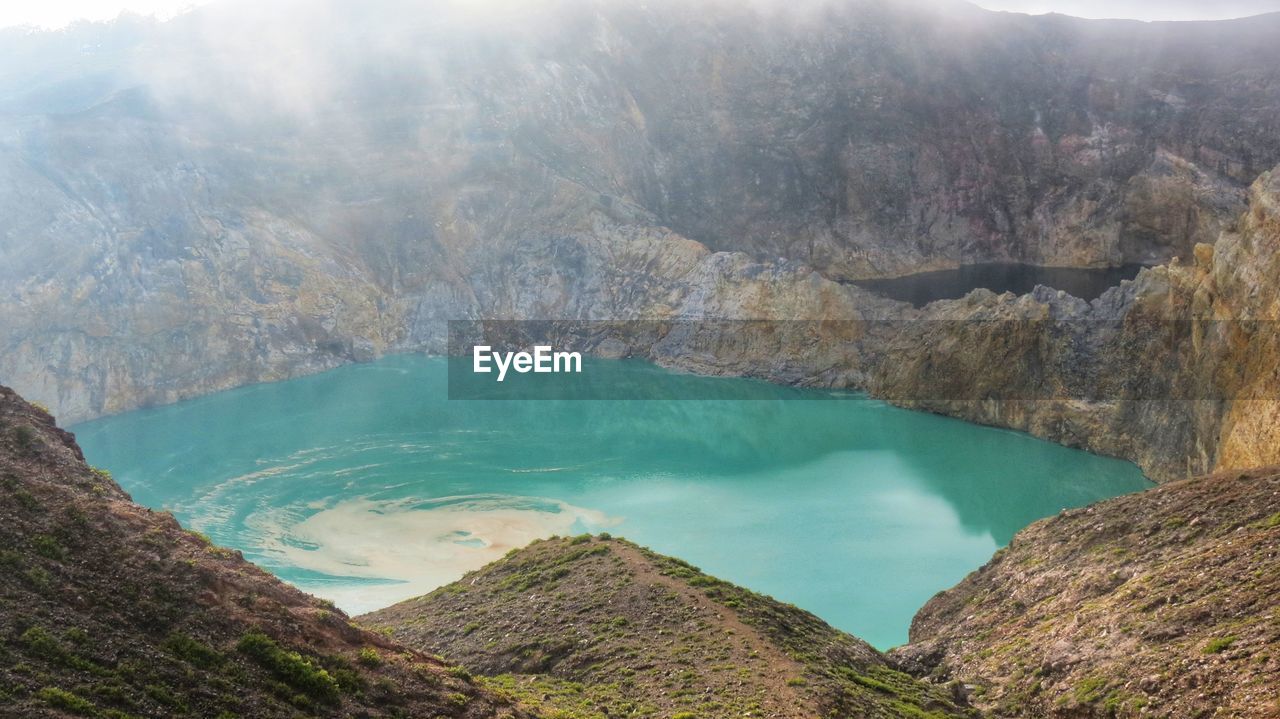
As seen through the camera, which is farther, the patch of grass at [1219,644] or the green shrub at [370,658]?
the patch of grass at [1219,644]

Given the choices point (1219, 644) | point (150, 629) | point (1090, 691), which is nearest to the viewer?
point (150, 629)

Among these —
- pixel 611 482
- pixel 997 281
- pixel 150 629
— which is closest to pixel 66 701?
pixel 150 629

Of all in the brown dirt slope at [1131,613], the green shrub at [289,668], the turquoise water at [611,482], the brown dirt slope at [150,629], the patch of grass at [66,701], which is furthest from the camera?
the turquoise water at [611,482]

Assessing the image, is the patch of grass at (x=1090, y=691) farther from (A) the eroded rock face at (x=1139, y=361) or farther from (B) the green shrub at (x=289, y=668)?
(A) the eroded rock face at (x=1139, y=361)

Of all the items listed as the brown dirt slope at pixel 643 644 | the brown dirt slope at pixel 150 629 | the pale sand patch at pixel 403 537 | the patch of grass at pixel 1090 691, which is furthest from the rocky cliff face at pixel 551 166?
the brown dirt slope at pixel 150 629

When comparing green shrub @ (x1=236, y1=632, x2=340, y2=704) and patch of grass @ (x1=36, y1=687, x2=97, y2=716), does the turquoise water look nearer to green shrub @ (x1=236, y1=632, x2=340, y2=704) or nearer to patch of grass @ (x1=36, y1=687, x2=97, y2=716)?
green shrub @ (x1=236, y1=632, x2=340, y2=704)

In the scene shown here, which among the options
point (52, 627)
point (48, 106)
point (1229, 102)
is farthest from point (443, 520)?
point (1229, 102)

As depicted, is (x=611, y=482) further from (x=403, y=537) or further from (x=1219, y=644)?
(x=1219, y=644)
